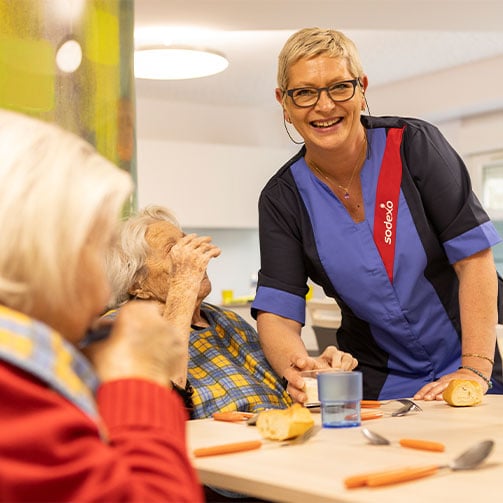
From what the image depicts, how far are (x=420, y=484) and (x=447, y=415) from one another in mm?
567

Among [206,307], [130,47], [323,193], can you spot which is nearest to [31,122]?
[323,193]

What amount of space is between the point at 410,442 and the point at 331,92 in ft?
3.32

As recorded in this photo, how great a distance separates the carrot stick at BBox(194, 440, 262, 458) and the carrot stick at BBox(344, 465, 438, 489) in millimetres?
258

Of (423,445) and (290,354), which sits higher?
(290,354)

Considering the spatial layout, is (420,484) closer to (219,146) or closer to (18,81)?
(18,81)

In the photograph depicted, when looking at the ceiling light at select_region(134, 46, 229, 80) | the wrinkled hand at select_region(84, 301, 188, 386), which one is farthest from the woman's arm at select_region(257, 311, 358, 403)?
the ceiling light at select_region(134, 46, 229, 80)

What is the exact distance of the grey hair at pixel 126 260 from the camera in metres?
2.14

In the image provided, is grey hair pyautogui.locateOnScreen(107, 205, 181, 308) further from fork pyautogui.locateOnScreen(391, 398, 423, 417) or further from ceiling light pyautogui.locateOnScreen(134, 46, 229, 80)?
ceiling light pyautogui.locateOnScreen(134, 46, 229, 80)

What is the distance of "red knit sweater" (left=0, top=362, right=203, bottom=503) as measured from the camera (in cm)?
68

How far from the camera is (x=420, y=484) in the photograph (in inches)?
38.9

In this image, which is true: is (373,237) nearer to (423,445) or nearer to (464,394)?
(464,394)

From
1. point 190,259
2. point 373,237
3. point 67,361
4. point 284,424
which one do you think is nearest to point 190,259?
point 190,259

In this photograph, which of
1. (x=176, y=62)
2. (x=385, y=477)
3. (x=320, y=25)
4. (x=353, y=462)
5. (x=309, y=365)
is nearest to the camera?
(x=385, y=477)

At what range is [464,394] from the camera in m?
1.65
